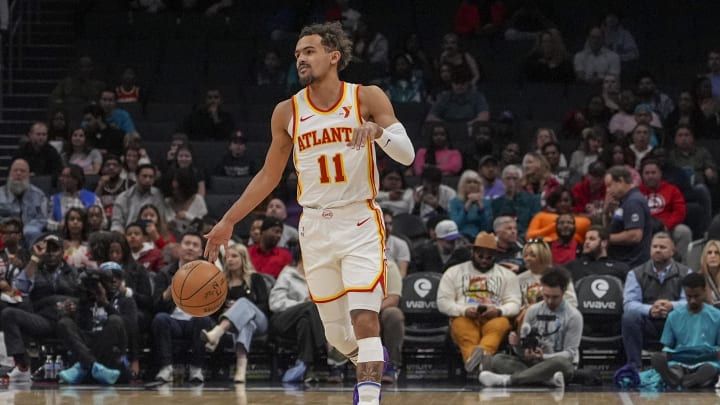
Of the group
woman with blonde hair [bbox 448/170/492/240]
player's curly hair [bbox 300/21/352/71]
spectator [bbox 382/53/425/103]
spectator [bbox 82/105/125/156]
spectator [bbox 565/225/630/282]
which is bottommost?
spectator [bbox 565/225/630/282]

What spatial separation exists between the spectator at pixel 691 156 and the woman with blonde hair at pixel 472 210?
2584 millimetres

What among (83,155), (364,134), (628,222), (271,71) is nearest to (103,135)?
(83,155)

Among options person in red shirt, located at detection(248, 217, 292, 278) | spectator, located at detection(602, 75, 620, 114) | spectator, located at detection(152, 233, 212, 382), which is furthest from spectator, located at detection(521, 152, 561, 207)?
spectator, located at detection(152, 233, 212, 382)

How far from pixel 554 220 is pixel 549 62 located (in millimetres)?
4527

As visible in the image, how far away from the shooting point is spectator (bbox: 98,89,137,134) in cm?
1638

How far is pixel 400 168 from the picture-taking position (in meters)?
14.8

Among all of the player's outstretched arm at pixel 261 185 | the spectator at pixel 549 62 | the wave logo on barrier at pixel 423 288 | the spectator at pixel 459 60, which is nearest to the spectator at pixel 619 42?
the spectator at pixel 549 62

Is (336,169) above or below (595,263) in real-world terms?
above

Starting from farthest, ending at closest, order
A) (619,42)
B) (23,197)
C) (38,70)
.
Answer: (38,70), (619,42), (23,197)

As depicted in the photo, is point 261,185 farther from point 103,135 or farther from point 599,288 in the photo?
point 103,135

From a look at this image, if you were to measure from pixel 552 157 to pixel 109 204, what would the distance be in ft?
16.2

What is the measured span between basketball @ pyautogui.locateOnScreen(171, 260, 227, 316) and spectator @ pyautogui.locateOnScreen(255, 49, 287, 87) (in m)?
9.18

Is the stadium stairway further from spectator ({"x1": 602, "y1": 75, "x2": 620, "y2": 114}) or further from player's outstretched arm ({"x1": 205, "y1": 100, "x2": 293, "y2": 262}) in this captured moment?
player's outstretched arm ({"x1": 205, "y1": 100, "x2": 293, "y2": 262})

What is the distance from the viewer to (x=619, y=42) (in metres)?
17.8
